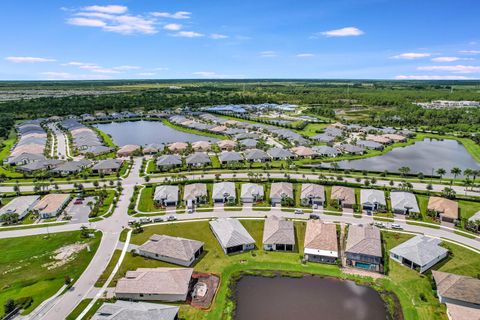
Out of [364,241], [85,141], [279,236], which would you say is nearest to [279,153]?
[279,236]

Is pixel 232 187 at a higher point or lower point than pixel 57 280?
higher

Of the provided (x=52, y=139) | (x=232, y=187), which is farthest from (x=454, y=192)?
(x=52, y=139)

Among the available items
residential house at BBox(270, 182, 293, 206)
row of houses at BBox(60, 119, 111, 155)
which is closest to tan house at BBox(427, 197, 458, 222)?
residential house at BBox(270, 182, 293, 206)

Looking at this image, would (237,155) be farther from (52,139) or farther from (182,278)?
Answer: (52,139)

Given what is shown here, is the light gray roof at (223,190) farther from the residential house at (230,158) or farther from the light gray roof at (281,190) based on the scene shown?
the residential house at (230,158)

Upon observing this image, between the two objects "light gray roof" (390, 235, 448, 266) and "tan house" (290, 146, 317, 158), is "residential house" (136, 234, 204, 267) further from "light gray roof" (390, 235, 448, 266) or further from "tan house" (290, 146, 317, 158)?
"tan house" (290, 146, 317, 158)

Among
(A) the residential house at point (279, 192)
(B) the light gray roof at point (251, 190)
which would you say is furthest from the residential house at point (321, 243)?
(B) the light gray roof at point (251, 190)
